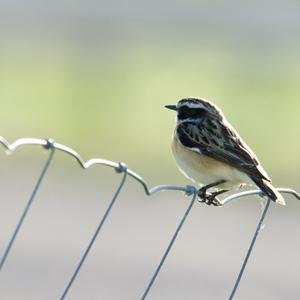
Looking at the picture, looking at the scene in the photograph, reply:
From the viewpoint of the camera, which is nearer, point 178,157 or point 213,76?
point 178,157

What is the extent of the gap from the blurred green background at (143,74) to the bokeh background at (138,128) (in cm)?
5

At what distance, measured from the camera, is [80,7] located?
3350 centimetres

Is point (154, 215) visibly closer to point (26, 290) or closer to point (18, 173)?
point (18, 173)

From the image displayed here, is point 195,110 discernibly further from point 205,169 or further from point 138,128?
point 138,128

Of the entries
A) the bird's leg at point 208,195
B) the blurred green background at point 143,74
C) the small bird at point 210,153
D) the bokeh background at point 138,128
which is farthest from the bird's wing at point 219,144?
the blurred green background at point 143,74

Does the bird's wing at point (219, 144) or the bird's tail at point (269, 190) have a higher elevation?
the bird's wing at point (219, 144)

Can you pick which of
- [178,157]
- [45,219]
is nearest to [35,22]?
[45,219]

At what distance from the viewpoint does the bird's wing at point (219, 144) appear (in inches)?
331

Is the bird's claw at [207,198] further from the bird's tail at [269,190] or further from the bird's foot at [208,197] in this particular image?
the bird's tail at [269,190]

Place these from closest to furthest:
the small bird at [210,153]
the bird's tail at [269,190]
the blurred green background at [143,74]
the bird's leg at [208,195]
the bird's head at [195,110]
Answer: the bird's tail at [269,190] → the bird's leg at [208,195] → the small bird at [210,153] → the bird's head at [195,110] → the blurred green background at [143,74]

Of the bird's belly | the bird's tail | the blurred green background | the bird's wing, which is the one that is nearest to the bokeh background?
the blurred green background

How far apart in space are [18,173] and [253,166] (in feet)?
30.1

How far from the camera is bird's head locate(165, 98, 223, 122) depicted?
8969mm

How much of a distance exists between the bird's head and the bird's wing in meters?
0.09
